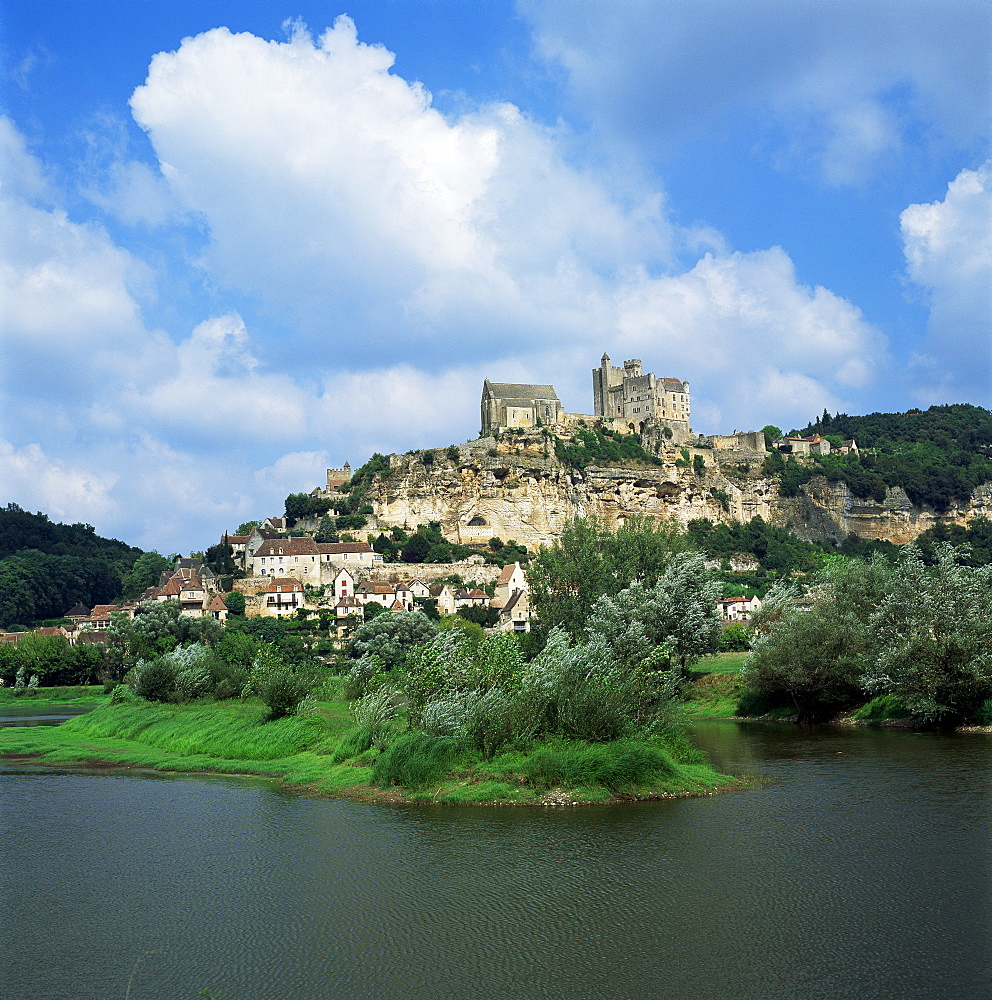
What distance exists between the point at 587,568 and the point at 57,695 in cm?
3638

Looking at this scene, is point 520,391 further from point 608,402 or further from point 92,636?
point 92,636

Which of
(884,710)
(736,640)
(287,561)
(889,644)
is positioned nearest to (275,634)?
(287,561)

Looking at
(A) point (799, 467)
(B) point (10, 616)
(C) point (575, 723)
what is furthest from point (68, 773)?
(A) point (799, 467)

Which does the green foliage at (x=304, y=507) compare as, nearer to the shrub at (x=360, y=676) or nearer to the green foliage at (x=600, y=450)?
the green foliage at (x=600, y=450)

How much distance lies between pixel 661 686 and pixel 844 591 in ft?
50.8

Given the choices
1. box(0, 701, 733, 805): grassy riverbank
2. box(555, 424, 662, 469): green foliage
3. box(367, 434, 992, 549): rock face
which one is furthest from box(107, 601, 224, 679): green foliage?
box(555, 424, 662, 469): green foliage

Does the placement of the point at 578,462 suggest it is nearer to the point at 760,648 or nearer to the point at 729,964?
the point at 760,648

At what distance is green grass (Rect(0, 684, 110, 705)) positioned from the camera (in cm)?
5569

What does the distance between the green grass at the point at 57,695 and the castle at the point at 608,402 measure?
60940 mm

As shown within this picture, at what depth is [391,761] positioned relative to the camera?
21.6 m

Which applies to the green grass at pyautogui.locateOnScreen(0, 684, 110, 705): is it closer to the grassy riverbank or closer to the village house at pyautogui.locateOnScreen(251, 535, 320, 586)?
the village house at pyautogui.locateOnScreen(251, 535, 320, 586)

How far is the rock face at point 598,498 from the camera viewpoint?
10400 centimetres

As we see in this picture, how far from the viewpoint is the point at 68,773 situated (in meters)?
27.1

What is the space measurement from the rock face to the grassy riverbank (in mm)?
68947
